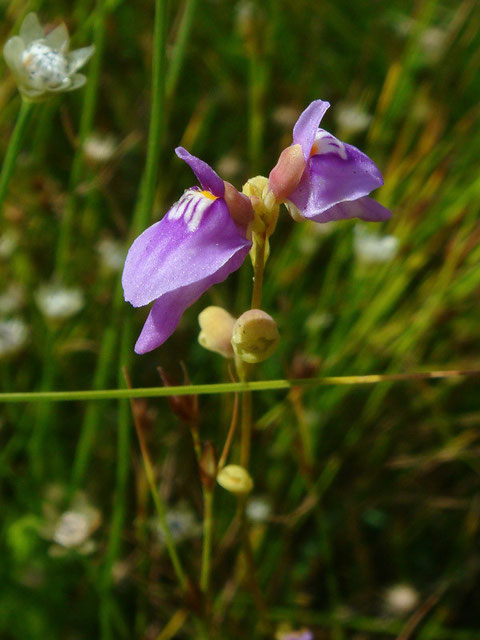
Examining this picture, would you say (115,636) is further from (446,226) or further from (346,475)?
(446,226)

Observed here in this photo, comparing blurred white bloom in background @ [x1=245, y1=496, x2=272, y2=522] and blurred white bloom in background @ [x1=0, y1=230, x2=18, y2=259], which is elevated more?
blurred white bloom in background @ [x1=0, y1=230, x2=18, y2=259]

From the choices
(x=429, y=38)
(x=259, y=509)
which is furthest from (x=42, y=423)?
(x=429, y=38)

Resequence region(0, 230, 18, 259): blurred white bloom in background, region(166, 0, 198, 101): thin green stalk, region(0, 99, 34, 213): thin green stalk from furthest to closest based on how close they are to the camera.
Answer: region(0, 230, 18, 259): blurred white bloom in background → region(166, 0, 198, 101): thin green stalk → region(0, 99, 34, 213): thin green stalk

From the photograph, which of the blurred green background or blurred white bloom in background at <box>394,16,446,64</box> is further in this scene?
blurred white bloom in background at <box>394,16,446,64</box>

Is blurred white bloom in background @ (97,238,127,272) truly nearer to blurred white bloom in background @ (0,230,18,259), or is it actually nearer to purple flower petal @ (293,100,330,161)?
blurred white bloom in background @ (0,230,18,259)

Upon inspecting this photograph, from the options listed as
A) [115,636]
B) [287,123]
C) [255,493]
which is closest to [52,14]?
[287,123]

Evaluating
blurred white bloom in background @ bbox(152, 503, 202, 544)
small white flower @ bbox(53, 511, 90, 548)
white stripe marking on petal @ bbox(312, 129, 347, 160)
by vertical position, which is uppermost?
white stripe marking on petal @ bbox(312, 129, 347, 160)

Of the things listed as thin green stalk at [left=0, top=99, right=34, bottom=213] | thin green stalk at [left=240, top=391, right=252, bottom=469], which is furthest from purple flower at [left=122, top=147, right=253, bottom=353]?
thin green stalk at [left=0, top=99, right=34, bottom=213]

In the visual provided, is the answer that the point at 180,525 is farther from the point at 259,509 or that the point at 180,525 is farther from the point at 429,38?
the point at 429,38
